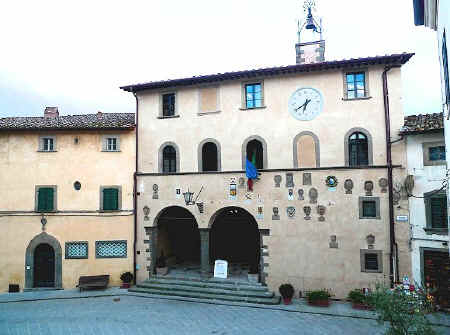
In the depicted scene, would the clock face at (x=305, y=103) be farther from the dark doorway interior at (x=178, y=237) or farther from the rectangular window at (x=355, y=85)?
the dark doorway interior at (x=178, y=237)

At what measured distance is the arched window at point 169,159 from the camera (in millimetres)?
17453

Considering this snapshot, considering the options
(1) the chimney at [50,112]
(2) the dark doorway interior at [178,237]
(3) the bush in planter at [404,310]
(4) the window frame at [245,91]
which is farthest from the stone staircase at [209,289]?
(1) the chimney at [50,112]

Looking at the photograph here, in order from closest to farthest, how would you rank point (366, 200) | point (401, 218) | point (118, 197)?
point (401, 218)
point (366, 200)
point (118, 197)

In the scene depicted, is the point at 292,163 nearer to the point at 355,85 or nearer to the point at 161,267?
the point at 355,85

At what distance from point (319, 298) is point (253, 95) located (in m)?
10.2

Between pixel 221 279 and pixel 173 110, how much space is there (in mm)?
9379

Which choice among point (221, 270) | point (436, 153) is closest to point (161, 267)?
point (221, 270)

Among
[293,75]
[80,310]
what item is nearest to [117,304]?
[80,310]

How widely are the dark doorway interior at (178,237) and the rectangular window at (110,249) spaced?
203 cm

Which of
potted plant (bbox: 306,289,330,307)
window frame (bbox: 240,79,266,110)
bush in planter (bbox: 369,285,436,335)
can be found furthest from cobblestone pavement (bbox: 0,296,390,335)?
window frame (bbox: 240,79,266,110)

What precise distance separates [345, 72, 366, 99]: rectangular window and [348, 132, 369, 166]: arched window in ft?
6.12

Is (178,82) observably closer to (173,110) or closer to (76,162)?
(173,110)

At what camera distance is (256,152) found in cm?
1630

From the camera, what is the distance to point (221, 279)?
16500 millimetres
